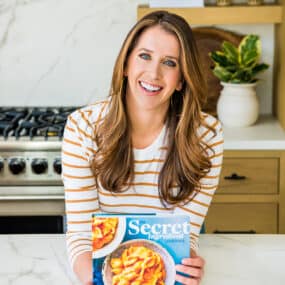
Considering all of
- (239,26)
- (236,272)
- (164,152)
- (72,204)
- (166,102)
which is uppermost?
(239,26)

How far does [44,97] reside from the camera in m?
3.27

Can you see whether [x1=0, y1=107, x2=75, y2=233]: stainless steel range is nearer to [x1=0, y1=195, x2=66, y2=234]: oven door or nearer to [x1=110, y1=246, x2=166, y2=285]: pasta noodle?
[x1=0, y1=195, x2=66, y2=234]: oven door

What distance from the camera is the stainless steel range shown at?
2.69 metres

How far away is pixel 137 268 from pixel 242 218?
5.31ft

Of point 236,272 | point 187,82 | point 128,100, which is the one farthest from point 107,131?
point 236,272

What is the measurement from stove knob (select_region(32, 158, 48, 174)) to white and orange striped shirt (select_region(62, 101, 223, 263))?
0.89m

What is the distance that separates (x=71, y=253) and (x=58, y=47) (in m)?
1.78

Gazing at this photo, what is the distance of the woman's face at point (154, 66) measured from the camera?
67.8 inches

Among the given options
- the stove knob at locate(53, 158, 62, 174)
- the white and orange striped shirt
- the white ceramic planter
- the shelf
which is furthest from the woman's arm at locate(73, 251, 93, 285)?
the shelf

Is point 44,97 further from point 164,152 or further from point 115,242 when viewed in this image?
point 115,242

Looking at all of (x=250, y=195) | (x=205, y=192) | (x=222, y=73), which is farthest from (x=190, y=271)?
(x=222, y=73)

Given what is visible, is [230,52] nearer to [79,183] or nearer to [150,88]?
[150,88]

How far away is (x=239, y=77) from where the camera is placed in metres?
2.97

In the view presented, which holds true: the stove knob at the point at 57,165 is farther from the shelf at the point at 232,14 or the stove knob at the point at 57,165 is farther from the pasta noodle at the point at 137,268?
the pasta noodle at the point at 137,268
